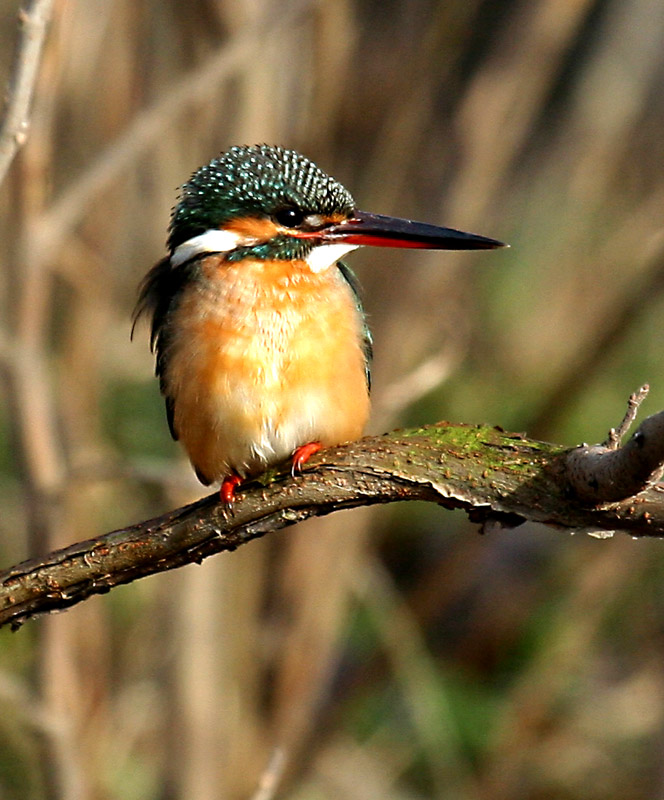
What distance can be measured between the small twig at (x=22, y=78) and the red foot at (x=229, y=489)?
0.92 m

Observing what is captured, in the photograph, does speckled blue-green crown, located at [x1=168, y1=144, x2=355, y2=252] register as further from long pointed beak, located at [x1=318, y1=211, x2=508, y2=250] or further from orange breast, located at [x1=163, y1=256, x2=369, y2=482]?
orange breast, located at [x1=163, y1=256, x2=369, y2=482]

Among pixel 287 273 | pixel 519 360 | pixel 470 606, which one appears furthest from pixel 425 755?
pixel 287 273

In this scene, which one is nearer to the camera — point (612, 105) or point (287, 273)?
point (287, 273)

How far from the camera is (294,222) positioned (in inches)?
132

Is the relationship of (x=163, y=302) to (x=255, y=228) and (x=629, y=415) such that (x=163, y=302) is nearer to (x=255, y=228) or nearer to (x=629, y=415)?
(x=255, y=228)

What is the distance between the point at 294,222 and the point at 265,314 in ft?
1.03

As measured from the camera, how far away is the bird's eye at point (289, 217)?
3334mm

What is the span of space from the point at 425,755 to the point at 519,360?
8.11 ft

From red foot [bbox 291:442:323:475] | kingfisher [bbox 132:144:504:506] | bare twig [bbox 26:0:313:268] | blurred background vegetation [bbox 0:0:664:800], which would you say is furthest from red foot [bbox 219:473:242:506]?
bare twig [bbox 26:0:313:268]

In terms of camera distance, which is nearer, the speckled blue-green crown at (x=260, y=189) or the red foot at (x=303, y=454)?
the red foot at (x=303, y=454)

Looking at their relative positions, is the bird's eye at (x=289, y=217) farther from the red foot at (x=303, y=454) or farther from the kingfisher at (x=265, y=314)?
the red foot at (x=303, y=454)

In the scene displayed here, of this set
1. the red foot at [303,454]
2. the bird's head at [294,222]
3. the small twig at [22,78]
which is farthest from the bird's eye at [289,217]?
the small twig at [22,78]

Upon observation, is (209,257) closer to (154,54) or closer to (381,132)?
(381,132)

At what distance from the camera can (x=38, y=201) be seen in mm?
4371
